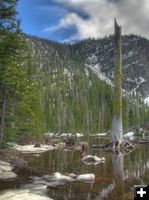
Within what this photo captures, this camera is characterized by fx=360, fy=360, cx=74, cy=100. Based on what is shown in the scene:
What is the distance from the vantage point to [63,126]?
116812mm

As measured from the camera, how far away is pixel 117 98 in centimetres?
3566

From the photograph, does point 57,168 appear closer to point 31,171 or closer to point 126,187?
point 31,171

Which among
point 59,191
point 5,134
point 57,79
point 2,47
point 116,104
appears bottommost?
point 59,191

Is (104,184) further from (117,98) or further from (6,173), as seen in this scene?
(117,98)

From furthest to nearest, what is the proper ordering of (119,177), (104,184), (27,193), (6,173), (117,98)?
(117,98)
(6,173)
(119,177)
(104,184)
(27,193)

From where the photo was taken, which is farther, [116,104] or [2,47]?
[116,104]

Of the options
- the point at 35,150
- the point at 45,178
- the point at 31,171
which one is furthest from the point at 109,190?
the point at 35,150

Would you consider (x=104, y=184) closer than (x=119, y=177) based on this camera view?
Yes

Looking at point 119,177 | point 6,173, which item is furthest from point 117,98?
point 6,173

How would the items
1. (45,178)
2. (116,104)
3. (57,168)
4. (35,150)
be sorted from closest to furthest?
(45,178), (57,168), (116,104), (35,150)

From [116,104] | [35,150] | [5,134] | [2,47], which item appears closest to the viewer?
[2,47]

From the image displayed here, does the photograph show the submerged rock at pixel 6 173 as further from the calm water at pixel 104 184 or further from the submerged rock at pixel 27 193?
the submerged rock at pixel 27 193

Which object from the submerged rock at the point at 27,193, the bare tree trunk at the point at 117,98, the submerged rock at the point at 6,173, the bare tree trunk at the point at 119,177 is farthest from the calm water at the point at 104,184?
the bare tree trunk at the point at 117,98

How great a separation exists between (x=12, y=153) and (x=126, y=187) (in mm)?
15236
